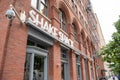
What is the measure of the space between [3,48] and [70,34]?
7704 mm

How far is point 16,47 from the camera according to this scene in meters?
5.29

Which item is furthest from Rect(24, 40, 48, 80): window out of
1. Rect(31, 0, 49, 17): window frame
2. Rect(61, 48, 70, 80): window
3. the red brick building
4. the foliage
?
the foliage

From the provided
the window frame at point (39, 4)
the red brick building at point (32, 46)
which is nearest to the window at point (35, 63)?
the red brick building at point (32, 46)

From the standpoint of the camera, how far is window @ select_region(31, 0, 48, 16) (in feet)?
25.4

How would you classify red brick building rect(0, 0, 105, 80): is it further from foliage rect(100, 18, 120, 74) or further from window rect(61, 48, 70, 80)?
foliage rect(100, 18, 120, 74)

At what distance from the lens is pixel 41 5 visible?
27.9ft

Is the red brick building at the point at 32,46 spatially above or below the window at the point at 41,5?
below

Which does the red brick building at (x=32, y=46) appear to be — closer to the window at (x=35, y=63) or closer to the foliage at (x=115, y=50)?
the window at (x=35, y=63)

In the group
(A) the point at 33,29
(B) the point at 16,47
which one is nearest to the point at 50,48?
(A) the point at 33,29

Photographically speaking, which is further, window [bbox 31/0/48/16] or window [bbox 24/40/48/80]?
window [bbox 31/0/48/16]

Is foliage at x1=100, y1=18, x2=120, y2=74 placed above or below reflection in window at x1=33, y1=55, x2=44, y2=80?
above

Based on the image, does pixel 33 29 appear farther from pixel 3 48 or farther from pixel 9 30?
pixel 3 48

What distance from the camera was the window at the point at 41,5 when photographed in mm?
7743

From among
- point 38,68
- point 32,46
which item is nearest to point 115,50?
point 38,68
